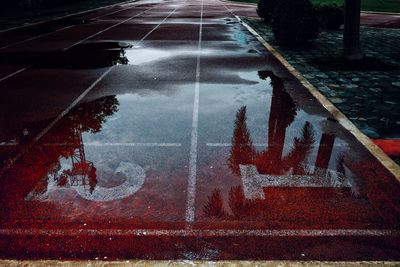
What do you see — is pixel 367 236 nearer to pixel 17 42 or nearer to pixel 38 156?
pixel 38 156

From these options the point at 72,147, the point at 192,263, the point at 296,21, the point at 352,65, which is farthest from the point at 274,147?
the point at 296,21

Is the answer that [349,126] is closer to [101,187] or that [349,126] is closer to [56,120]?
[101,187]

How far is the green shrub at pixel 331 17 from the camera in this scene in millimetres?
18344

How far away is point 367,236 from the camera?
388 centimetres

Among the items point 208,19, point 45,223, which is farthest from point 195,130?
point 208,19

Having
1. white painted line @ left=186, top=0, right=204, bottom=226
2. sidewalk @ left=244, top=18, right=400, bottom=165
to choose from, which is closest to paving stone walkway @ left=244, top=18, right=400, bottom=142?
sidewalk @ left=244, top=18, right=400, bottom=165

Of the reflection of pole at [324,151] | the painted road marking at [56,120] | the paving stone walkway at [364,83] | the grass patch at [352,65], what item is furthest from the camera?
the grass patch at [352,65]

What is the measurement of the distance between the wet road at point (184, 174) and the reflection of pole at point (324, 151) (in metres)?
0.02

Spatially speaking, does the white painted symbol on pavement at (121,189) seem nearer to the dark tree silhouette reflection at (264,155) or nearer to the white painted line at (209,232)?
the white painted line at (209,232)

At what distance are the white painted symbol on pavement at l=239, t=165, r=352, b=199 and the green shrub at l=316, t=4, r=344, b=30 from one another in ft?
49.8

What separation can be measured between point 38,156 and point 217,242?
3.44 meters

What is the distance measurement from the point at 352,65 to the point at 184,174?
315 inches

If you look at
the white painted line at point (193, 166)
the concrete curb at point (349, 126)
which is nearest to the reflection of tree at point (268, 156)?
the white painted line at point (193, 166)

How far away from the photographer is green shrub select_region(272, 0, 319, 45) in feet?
44.3
